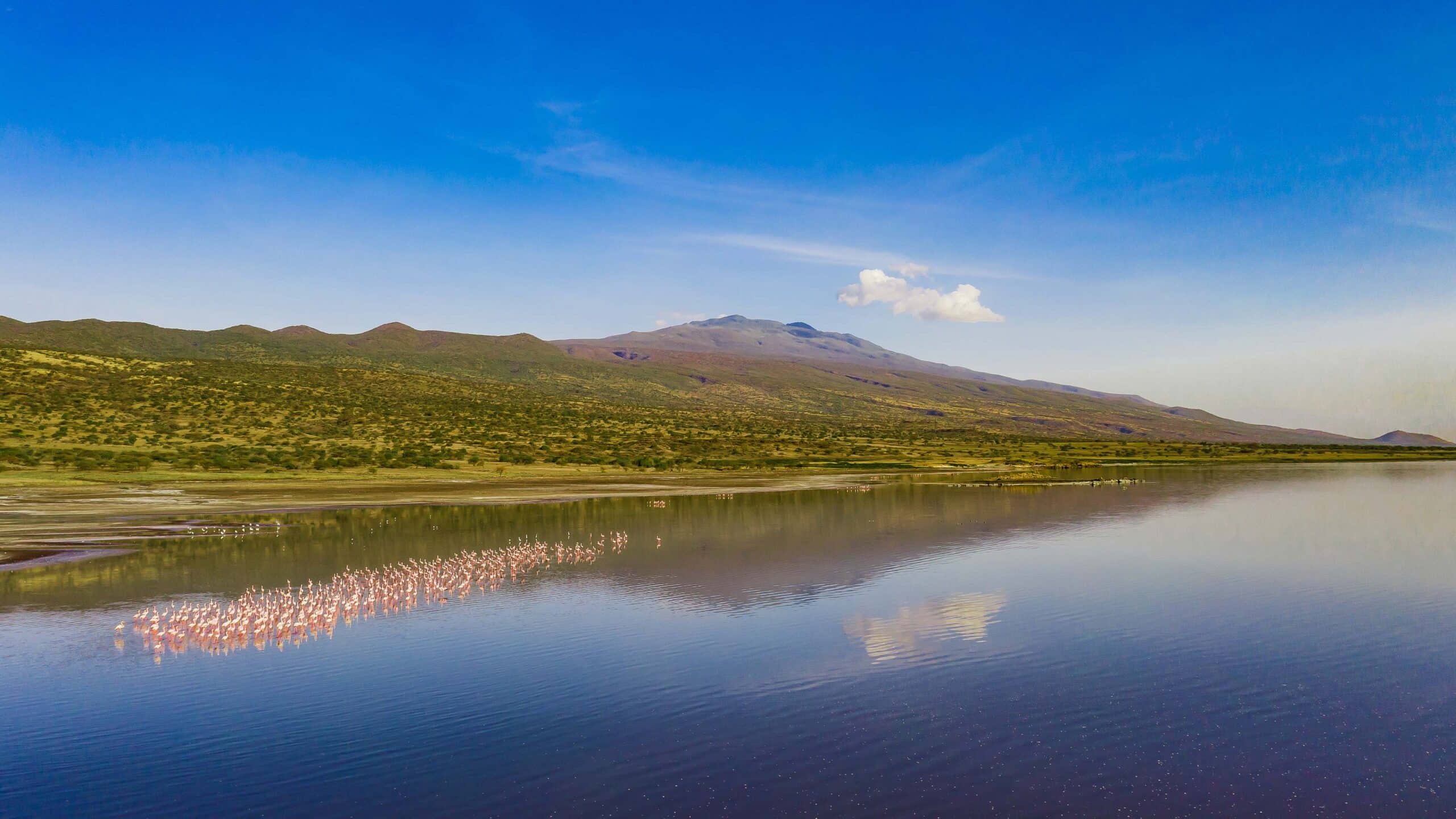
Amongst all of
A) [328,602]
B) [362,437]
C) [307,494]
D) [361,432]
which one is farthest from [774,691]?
[361,432]

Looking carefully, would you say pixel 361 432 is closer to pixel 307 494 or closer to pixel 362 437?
pixel 362 437

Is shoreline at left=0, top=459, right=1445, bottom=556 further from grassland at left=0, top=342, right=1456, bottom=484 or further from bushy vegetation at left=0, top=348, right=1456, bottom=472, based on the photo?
bushy vegetation at left=0, top=348, right=1456, bottom=472

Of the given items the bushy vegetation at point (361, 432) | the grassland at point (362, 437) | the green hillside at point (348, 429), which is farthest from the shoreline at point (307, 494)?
the green hillside at point (348, 429)

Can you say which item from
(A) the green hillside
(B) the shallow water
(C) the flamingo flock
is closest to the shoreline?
(A) the green hillside

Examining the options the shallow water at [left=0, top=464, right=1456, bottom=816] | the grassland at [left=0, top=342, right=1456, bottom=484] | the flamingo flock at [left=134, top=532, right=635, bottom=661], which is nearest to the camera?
the shallow water at [left=0, top=464, right=1456, bottom=816]

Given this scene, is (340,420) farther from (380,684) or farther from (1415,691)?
(1415,691)

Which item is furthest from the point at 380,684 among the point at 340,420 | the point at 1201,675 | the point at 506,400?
the point at 506,400
